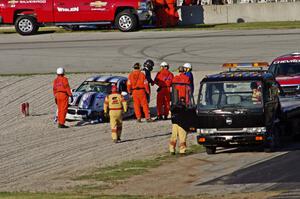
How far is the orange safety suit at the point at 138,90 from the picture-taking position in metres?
27.4

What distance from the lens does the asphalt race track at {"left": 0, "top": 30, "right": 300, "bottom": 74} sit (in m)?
37.0

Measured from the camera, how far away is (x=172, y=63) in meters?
36.5

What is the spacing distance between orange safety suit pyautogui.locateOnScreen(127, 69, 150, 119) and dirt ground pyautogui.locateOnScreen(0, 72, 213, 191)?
0.42 metres

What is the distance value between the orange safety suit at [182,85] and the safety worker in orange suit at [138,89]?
169 cm

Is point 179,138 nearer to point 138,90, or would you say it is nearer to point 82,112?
point 138,90

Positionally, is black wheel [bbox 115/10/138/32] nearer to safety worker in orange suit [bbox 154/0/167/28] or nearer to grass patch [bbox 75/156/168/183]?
safety worker in orange suit [bbox 154/0/167/28]

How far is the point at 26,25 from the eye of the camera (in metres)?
43.5

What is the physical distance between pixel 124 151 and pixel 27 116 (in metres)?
6.95

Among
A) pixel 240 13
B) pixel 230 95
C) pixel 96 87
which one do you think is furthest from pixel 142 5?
pixel 230 95

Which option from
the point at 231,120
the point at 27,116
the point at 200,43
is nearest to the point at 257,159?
the point at 231,120

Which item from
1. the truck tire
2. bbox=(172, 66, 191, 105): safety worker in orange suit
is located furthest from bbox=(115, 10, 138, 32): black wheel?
bbox=(172, 66, 191, 105): safety worker in orange suit

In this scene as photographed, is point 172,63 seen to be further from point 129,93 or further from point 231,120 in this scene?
point 231,120

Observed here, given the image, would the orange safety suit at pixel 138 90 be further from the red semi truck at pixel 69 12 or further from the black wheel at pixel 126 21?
the black wheel at pixel 126 21

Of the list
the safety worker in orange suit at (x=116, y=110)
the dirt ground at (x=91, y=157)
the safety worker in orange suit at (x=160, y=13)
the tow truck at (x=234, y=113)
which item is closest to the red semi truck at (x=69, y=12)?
the safety worker in orange suit at (x=160, y=13)
